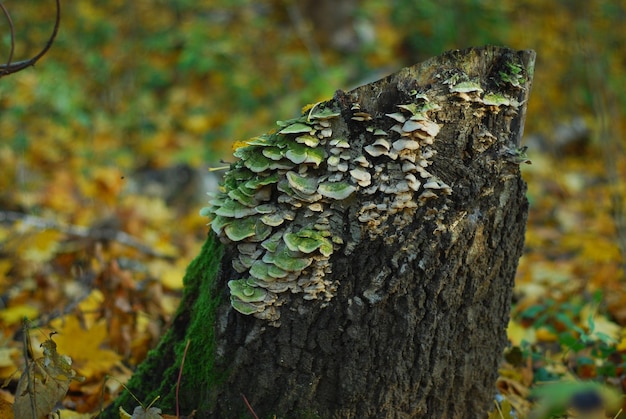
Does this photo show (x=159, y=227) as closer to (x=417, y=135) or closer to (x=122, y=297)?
(x=122, y=297)

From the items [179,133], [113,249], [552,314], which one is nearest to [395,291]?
[552,314]

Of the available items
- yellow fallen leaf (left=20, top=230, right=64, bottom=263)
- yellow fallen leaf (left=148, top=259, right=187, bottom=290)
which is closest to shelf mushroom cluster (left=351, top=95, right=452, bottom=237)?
yellow fallen leaf (left=148, top=259, right=187, bottom=290)

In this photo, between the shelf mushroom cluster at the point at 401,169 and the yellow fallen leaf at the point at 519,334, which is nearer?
the shelf mushroom cluster at the point at 401,169

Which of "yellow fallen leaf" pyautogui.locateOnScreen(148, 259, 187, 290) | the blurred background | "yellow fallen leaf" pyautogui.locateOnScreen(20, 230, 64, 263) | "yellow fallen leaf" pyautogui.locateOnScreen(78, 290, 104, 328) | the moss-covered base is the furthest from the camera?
"yellow fallen leaf" pyautogui.locateOnScreen(20, 230, 64, 263)

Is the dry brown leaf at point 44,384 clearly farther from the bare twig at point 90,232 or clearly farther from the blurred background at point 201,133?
the bare twig at point 90,232

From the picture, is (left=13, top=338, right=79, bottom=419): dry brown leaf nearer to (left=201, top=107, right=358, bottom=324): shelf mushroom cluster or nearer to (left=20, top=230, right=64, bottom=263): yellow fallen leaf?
(left=201, top=107, right=358, bottom=324): shelf mushroom cluster

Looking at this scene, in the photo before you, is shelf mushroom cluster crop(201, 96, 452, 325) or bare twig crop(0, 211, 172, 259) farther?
bare twig crop(0, 211, 172, 259)

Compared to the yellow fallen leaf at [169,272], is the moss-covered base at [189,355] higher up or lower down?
lower down

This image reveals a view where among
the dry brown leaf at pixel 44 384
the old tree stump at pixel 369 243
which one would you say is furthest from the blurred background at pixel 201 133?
the old tree stump at pixel 369 243

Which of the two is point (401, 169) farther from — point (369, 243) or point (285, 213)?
point (285, 213)
